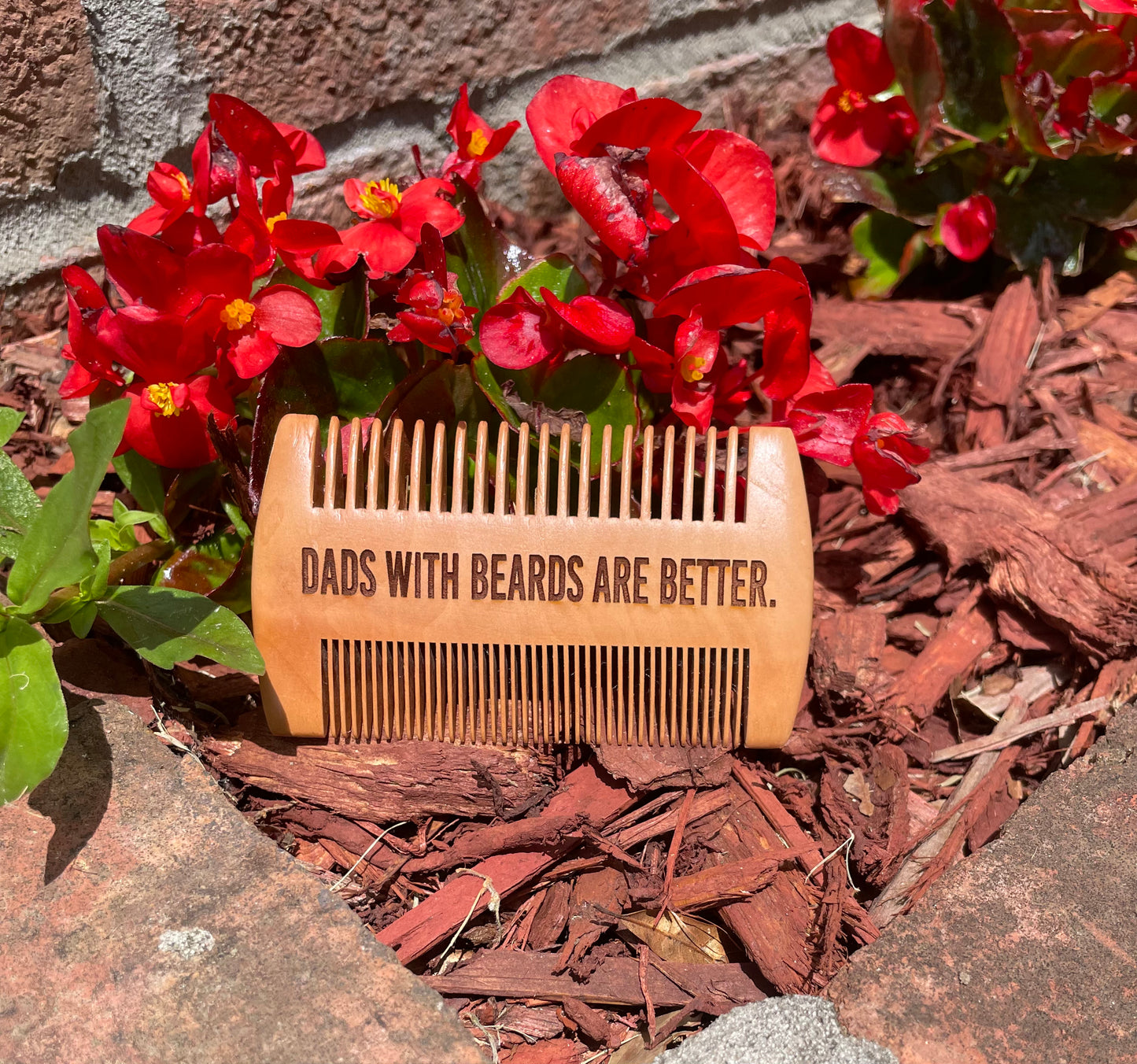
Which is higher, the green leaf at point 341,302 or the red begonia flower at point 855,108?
the green leaf at point 341,302

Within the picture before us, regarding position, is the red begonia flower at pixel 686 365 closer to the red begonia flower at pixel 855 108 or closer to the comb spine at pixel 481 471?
the comb spine at pixel 481 471

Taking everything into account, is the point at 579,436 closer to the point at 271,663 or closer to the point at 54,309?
the point at 271,663

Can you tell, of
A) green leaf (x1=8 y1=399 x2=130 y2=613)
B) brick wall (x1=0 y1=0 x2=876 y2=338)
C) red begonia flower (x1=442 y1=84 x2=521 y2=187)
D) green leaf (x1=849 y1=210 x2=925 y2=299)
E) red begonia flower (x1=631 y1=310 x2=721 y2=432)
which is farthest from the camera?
green leaf (x1=849 y1=210 x2=925 y2=299)

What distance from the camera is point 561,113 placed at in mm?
1731

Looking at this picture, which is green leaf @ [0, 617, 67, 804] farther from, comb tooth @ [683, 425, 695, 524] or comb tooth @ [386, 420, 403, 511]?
comb tooth @ [683, 425, 695, 524]

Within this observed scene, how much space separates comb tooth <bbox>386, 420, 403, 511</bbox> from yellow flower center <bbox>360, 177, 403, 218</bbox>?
1.26ft

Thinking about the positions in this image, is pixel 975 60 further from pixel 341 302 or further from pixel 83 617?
pixel 83 617

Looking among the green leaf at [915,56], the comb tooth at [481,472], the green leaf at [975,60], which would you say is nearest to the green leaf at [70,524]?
the comb tooth at [481,472]

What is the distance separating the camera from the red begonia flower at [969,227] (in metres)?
2.30

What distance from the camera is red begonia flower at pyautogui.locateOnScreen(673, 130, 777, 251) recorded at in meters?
1.69

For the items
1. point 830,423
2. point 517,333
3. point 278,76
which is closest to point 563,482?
point 517,333

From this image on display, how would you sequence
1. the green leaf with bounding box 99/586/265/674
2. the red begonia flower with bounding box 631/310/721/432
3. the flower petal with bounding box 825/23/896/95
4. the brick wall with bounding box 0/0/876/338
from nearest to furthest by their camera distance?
the green leaf with bounding box 99/586/265/674 < the red begonia flower with bounding box 631/310/721/432 < the brick wall with bounding box 0/0/876/338 < the flower petal with bounding box 825/23/896/95

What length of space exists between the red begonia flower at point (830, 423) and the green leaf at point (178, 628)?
928 millimetres

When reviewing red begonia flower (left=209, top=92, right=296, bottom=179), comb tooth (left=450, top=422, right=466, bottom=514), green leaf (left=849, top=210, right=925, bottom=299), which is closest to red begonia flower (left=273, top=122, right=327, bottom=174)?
red begonia flower (left=209, top=92, right=296, bottom=179)
